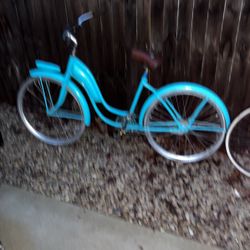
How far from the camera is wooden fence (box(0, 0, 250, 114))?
2729 millimetres

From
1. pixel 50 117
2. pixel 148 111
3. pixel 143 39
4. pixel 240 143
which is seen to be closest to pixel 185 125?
pixel 148 111

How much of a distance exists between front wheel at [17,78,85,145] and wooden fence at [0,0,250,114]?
1.23ft

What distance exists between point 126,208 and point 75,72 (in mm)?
1445

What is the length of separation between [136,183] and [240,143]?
4.05 feet

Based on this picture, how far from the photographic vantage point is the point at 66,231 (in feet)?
9.45

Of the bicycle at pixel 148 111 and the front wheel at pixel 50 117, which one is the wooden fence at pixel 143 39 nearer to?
the bicycle at pixel 148 111

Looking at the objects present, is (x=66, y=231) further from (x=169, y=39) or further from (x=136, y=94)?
(x=169, y=39)

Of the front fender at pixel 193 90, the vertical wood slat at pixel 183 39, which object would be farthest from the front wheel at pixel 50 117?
the vertical wood slat at pixel 183 39

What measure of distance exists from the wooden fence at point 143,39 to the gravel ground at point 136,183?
2.05 feet

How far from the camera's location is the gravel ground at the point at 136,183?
2.89 m

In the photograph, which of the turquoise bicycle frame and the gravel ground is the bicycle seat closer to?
the turquoise bicycle frame

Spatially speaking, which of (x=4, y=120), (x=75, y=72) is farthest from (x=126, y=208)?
(x=4, y=120)

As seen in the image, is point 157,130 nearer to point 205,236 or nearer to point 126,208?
point 126,208

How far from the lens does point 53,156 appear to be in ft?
11.7
